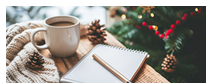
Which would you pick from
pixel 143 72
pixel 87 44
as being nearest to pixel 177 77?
pixel 143 72

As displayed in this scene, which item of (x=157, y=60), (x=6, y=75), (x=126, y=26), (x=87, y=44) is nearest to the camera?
(x=6, y=75)

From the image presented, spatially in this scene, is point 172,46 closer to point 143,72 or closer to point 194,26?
point 194,26

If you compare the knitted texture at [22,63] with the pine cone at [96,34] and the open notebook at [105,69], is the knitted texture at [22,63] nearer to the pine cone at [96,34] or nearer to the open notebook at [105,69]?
the open notebook at [105,69]

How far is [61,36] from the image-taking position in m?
0.42

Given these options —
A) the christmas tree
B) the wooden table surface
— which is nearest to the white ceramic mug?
the wooden table surface

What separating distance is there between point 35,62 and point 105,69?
20 centimetres

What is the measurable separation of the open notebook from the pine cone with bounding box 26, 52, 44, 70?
82mm

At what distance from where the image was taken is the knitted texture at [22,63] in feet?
1.17

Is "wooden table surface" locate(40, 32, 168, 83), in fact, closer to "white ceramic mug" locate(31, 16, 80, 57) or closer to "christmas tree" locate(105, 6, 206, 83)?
"white ceramic mug" locate(31, 16, 80, 57)

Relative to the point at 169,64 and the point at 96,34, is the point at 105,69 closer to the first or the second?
the point at 96,34

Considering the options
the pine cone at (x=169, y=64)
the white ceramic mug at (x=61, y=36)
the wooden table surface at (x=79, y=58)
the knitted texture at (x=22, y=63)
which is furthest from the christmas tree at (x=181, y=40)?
the knitted texture at (x=22, y=63)

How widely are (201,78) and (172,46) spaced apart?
22 cm

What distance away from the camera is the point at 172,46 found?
591mm

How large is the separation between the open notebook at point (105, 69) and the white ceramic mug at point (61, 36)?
0.23 ft
